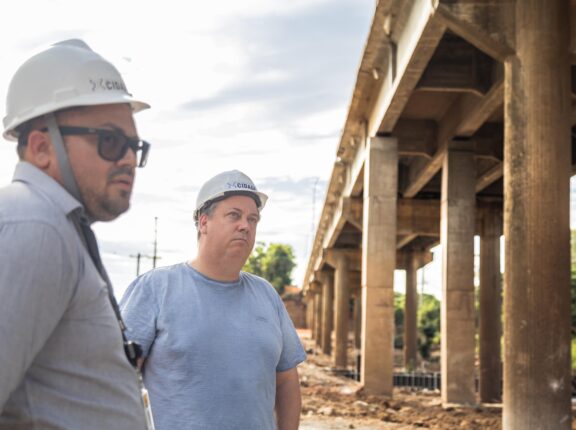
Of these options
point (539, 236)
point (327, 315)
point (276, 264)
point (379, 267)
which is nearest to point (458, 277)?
point (379, 267)

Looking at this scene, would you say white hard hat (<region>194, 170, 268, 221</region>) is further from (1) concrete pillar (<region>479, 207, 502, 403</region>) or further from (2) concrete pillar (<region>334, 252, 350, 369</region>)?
(2) concrete pillar (<region>334, 252, 350, 369</region>)

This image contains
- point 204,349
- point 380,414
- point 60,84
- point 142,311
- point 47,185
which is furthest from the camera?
point 380,414

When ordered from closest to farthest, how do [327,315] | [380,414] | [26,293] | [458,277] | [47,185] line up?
1. [26,293]
2. [47,185]
3. [380,414]
4. [458,277]
5. [327,315]

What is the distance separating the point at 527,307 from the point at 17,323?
888 cm

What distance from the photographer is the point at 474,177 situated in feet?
71.2

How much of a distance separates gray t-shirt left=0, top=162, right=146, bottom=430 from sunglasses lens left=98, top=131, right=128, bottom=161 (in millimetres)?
184

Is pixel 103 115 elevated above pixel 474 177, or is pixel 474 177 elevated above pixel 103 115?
pixel 474 177

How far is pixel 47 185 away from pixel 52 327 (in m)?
0.41

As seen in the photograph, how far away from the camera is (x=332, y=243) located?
45.0m

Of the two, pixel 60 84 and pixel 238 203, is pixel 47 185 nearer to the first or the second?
pixel 60 84

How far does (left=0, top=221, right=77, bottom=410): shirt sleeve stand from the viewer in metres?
2.29

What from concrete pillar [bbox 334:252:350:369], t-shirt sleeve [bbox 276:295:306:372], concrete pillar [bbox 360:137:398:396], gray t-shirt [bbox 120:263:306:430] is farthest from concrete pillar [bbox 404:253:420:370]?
gray t-shirt [bbox 120:263:306:430]

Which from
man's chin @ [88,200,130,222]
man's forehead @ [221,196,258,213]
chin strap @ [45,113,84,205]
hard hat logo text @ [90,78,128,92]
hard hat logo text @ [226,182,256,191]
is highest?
hard hat logo text @ [226,182,256,191]

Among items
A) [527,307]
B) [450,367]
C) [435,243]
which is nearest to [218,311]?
[527,307]
